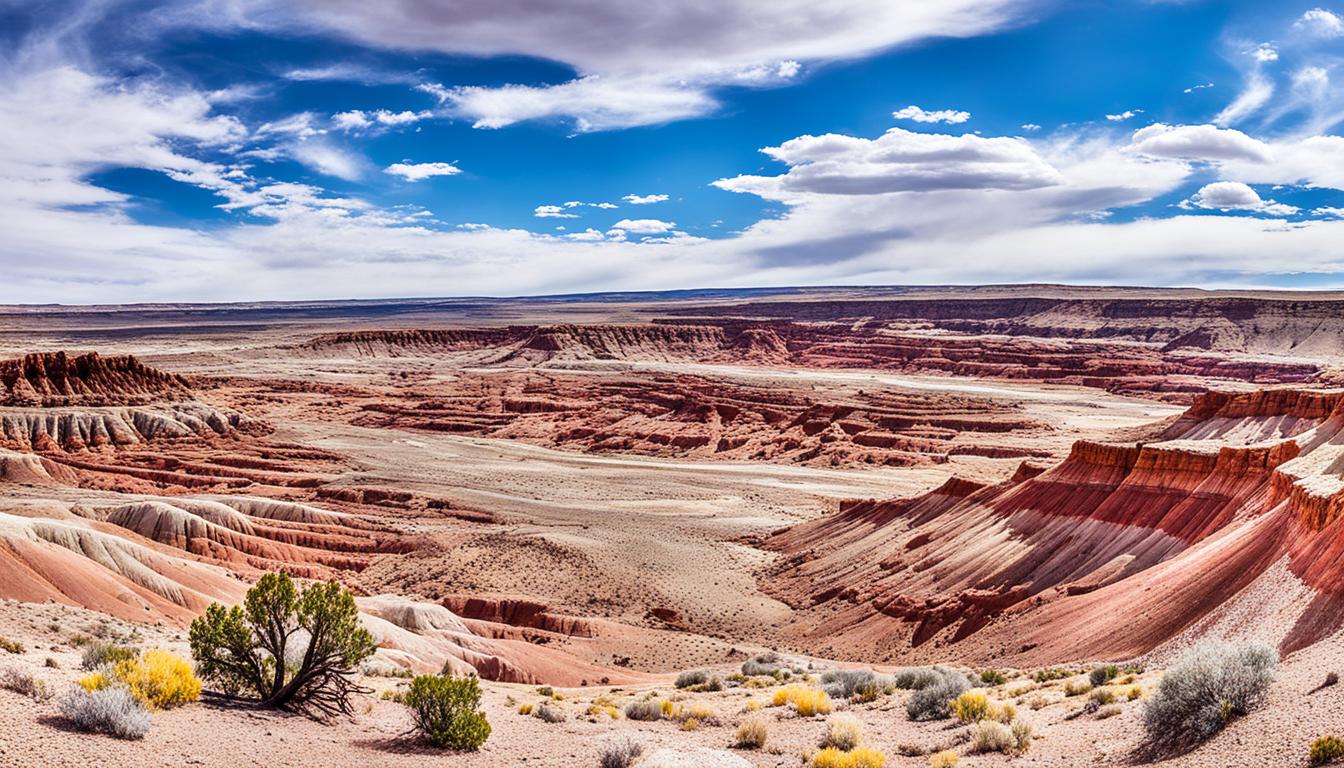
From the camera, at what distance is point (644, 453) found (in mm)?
88812

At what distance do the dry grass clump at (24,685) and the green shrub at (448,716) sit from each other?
4.74 meters

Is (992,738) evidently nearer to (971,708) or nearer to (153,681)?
(971,708)

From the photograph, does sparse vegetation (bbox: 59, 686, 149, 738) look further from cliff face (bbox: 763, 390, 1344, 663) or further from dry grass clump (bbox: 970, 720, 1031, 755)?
cliff face (bbox: 763, 390, 1344, 663)

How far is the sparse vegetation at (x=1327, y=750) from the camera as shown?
9508mm

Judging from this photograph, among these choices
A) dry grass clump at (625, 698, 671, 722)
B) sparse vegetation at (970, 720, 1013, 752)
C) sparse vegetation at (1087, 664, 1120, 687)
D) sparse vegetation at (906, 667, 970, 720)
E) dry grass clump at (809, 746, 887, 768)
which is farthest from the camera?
dry grass clump at (625, 698, 671, 722)

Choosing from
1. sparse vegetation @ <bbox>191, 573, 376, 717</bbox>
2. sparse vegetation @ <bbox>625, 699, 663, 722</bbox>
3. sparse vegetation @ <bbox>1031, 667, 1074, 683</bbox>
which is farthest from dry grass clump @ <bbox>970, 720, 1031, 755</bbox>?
sparse vegetation @ <bbox>191, 573, 376, 717</bbox>

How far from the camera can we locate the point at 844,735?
46.3 ft

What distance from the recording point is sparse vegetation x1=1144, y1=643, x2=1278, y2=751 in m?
11.2

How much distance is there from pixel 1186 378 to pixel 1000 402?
32.1m

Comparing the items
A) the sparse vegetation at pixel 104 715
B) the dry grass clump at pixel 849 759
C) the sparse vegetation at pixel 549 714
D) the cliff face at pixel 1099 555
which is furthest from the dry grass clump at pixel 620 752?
the cliff face at pixel 1099 555

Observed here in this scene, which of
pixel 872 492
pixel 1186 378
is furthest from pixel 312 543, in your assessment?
pixel 1186 378

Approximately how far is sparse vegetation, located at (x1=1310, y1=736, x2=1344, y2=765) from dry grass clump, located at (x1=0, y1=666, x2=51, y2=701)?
1495cm

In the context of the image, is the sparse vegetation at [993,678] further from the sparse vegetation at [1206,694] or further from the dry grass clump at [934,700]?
the sparse vegetation at [1206,694]

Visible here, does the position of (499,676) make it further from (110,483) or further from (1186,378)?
(1186,378)
